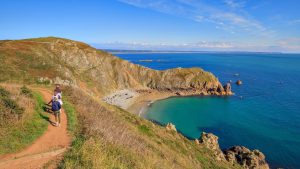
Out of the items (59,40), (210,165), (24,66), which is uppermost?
(59,40)

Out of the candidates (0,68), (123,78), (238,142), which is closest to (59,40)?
(123,78)

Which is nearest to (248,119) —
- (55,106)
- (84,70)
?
(84,70)

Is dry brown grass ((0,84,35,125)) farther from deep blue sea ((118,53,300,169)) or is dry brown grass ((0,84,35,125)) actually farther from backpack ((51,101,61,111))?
deep blue sea ((118,53,300,169))

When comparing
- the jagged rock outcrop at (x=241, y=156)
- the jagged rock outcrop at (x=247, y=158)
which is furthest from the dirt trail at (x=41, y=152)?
the jagged rock outcrop at (x=247, y=158)

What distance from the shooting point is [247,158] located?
122 ft

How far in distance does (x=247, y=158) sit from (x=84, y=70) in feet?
196

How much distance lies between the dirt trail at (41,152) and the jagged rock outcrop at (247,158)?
1109 inches

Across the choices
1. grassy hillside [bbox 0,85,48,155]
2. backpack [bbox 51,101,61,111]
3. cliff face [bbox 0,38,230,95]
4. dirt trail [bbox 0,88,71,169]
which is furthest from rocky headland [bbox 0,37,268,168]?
dirt trail [bbox 0,88,71,169]

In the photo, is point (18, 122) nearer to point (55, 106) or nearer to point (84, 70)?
point (55, 106)

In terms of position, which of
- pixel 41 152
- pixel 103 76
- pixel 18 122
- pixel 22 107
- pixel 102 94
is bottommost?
pixel 102 94

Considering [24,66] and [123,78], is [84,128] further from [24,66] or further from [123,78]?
[123,78]

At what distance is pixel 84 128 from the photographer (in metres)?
15.8

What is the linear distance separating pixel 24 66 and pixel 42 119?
145ft

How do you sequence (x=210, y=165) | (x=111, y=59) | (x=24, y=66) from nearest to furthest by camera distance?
(x=210, y=165), (x=24, y=66), (x=111, y=59)
